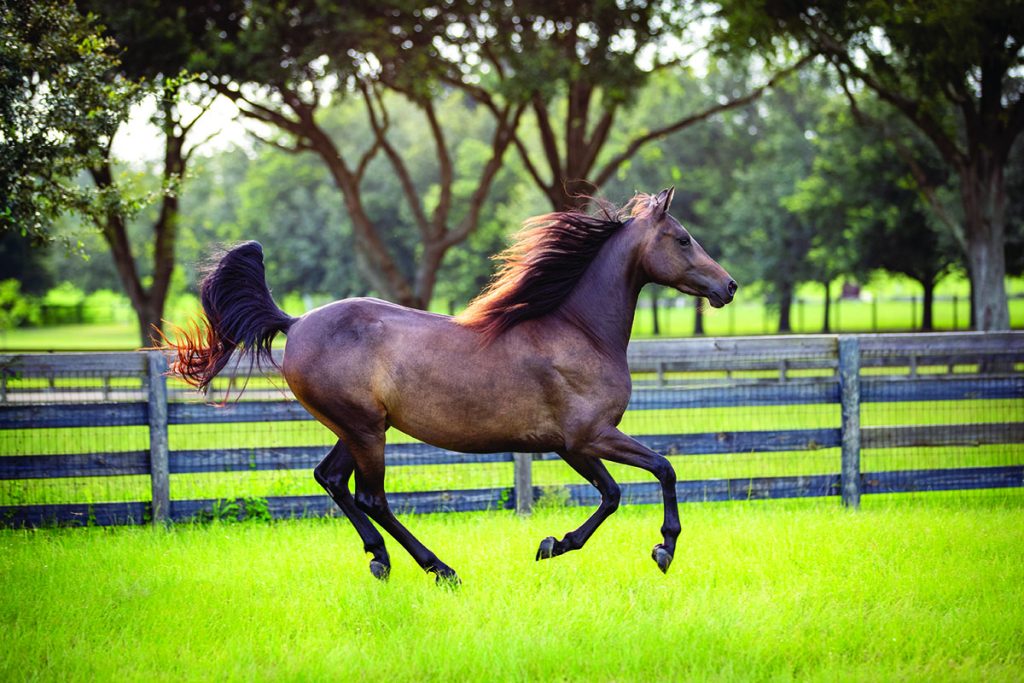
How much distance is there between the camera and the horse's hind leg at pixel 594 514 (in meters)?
5.82

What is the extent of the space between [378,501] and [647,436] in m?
3.13

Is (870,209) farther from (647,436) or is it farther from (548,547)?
(548,547)

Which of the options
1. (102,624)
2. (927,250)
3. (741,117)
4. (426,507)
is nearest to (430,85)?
(426,507)

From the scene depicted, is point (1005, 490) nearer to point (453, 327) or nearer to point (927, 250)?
point (453, 327)

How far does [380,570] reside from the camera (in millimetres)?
6168

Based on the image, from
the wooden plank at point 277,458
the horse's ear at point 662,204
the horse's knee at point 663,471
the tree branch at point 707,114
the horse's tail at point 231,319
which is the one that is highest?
the tree branch at point 707,114

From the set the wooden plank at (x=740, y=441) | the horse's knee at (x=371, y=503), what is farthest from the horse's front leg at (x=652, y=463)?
the wooden plank at (x=740, y=441)

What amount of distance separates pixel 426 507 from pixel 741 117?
4231 cm

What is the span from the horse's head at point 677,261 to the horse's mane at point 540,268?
11.8 inches

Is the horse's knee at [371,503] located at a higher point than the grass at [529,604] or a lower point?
higher

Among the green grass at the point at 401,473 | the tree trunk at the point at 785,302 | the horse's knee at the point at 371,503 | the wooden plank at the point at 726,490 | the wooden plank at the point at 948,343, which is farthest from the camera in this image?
the tree trunk at the point at 785,302

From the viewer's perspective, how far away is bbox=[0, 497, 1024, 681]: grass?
4676 mm

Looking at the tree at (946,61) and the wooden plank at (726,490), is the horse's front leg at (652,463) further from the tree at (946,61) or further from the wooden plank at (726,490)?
the tree at (946,61)

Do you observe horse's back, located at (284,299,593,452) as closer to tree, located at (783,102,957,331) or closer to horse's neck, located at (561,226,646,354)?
horse's neck, located at (561,226,646,354)
